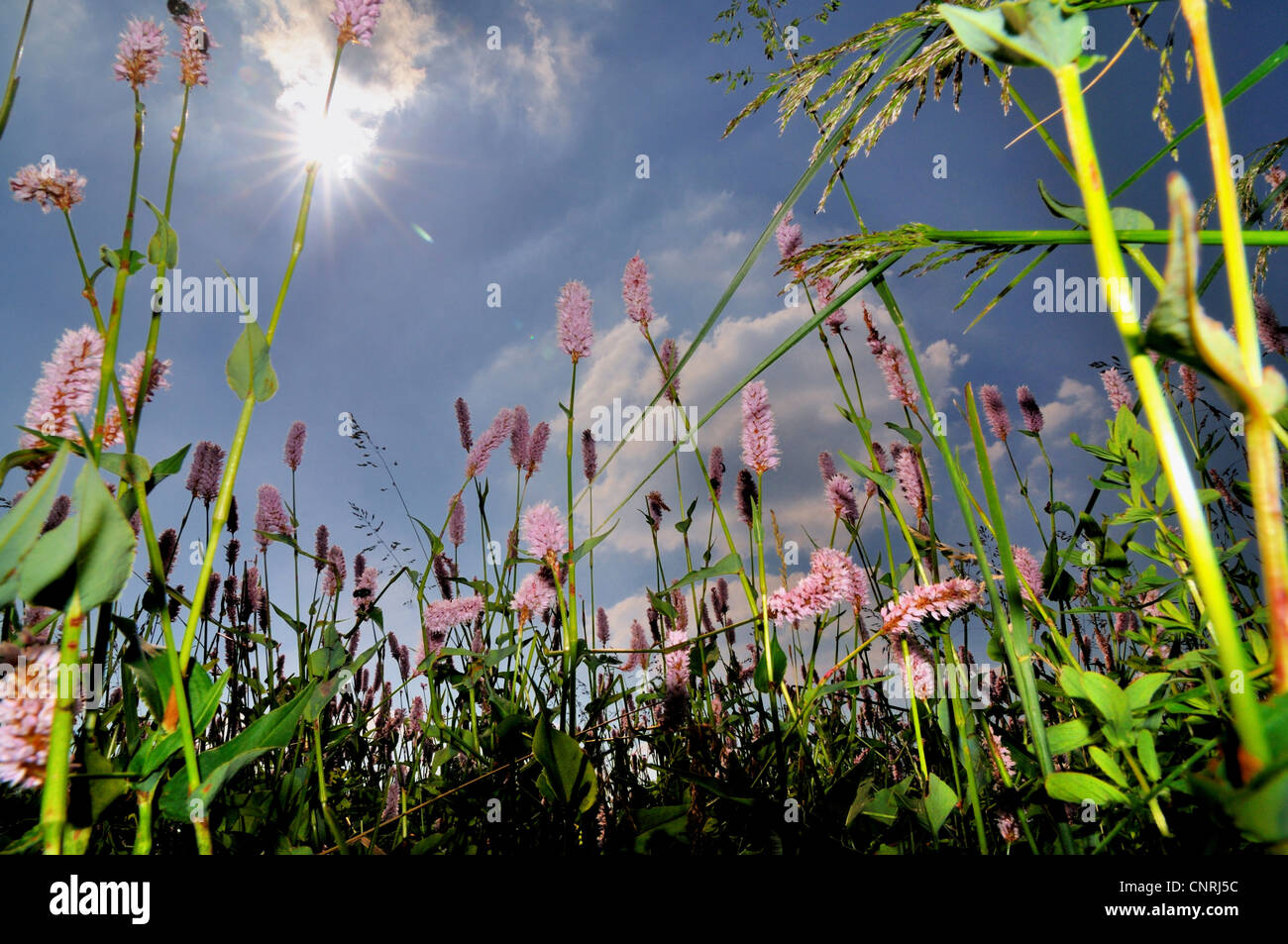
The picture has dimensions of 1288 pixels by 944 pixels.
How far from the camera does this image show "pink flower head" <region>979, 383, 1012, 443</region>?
1811mm

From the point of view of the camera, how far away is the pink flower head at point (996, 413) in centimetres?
181

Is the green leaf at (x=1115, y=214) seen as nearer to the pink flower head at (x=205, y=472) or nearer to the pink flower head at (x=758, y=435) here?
the pink flower head at (x=758, y=435)

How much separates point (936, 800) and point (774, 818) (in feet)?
0.60

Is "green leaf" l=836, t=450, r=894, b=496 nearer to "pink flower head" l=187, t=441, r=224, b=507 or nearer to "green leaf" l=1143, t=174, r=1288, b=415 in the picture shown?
"green leaf" l=1143, t=174, r=1288, b=415

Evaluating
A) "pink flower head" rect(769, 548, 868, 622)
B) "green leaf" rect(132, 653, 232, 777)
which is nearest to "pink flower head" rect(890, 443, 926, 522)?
"pink flower head" rect(769, 548, 868, 622)

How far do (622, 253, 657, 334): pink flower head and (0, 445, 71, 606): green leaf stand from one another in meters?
0.98

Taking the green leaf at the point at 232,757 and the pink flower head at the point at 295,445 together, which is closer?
the green leaf at the point at 232,757

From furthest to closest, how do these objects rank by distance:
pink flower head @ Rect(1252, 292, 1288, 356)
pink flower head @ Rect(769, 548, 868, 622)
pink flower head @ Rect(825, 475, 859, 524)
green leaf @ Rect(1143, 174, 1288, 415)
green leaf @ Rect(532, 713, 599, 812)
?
pink flower head @ Rect(1252, 292, 1288, 356) < pink flower head @ Rect(825, 475, 859, 524) < pink flower head @ Rect(769, 548, 868, 622) < green leaf @ Rect(532, 713, 599, 812) < green leaf @ Rect(1143, 174, 1288, 415)

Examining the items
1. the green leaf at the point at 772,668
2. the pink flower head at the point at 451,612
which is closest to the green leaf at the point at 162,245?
the green leaf at the point at 772,668

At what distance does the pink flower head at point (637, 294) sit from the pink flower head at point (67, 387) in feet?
2.88

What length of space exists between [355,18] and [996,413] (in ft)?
6.02

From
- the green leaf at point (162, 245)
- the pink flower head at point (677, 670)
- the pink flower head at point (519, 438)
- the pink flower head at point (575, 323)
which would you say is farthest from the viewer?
the pink flower head at point (519, 438)

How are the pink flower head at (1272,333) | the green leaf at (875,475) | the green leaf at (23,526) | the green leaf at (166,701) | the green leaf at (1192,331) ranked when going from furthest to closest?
the pink flower head at (1272,333) → the green leaf at (875,475) → the green leaf at (166,701) → the green leaf at (23,526) → the green leaf at (1192,331)
